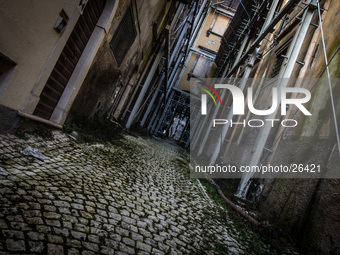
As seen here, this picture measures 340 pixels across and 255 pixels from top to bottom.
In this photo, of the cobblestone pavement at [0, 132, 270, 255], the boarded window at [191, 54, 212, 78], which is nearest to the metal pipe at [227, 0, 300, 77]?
the cobblestone pavement at [0, 132, 270, 255]

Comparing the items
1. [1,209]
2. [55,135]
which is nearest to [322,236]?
[1,209]

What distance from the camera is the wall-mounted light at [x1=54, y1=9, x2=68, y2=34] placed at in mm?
3098

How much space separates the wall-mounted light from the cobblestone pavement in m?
1.77

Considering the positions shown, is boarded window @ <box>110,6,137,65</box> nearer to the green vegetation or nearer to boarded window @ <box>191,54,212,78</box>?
the green vegetation

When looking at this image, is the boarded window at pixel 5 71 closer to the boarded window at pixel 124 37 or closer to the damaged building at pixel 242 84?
the damaged building at pixel 242 84

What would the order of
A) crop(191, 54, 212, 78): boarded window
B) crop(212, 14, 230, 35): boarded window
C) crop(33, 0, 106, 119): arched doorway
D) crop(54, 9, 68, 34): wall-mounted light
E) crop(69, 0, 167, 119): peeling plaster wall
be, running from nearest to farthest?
crop(54, 9, 68, 34): wall-mounted light, crop(33, 0, 106, 119): arched doorway, crop(69, 0, 167, 119): peeling plaster wall, crop(191, 54, 212, 78): boarded window, crop(212, 14, 230, 35): boarded window

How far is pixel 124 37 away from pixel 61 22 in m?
3.28

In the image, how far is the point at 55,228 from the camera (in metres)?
1.58

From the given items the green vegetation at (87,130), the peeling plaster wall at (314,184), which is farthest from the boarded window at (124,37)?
the peeling plaster wall at (314,184)

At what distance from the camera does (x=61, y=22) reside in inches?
124

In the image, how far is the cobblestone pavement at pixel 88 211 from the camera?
150 cm

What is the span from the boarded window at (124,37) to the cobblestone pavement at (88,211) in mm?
3483

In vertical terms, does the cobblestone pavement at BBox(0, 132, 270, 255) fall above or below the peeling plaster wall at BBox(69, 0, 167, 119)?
below

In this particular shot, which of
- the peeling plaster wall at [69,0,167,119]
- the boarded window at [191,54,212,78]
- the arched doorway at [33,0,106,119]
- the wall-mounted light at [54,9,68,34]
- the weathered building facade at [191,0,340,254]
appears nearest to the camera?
the weathered building facade at [191,0,340,254]
